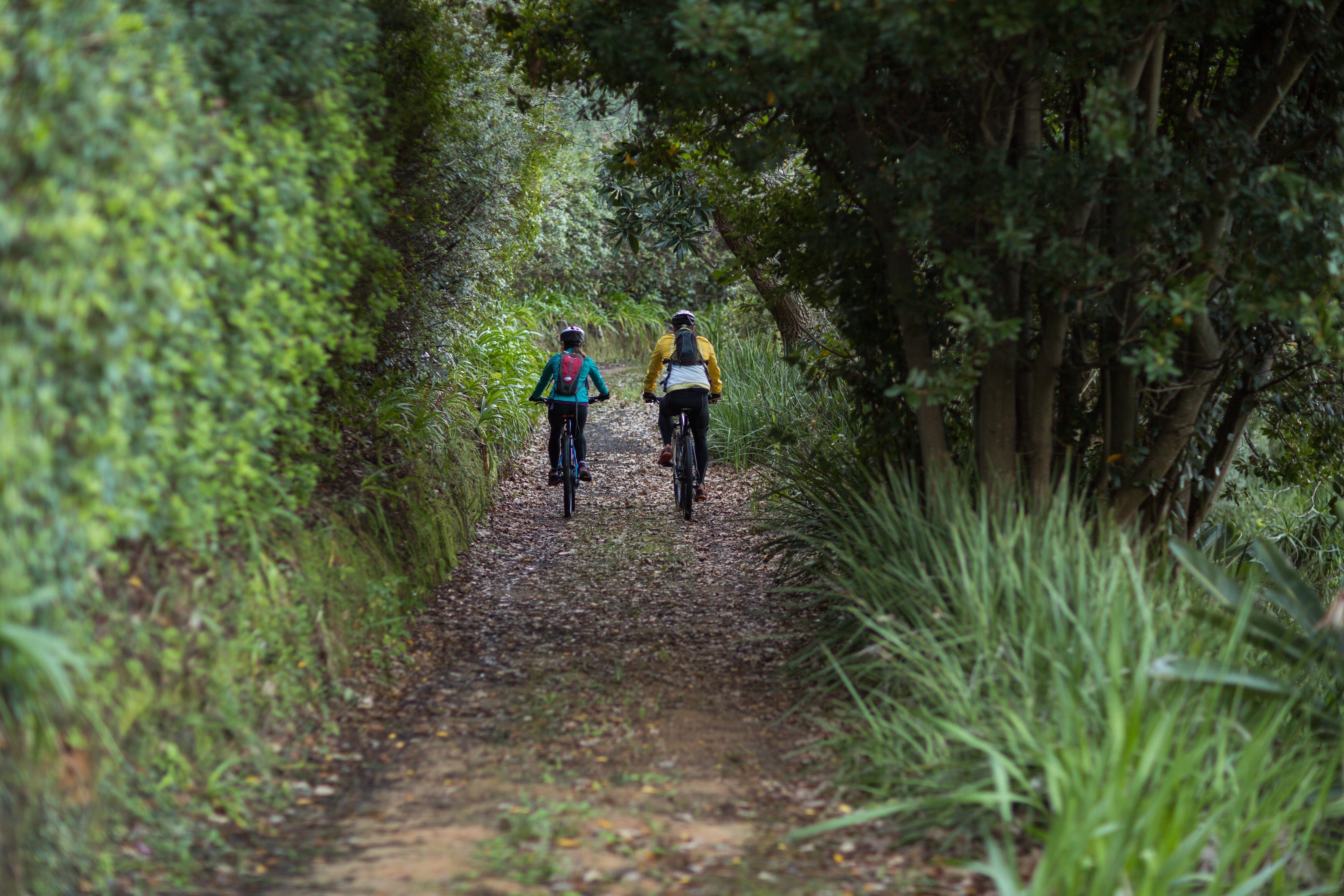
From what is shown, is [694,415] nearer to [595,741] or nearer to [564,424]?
[564,424]

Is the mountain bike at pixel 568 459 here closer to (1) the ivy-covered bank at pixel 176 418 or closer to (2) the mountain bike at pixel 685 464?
(2) the mountain bike at pixel 685 464

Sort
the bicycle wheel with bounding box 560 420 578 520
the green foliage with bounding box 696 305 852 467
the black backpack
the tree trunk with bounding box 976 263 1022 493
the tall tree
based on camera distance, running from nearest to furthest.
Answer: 1. the tall tree
2. the tree trunk with bounding box 976 263 1022 493
3. the green foliage with bounding box 696 305 852 467
4. the black backpack
5. the bicycle wheel with bounding box 560 420 578 520

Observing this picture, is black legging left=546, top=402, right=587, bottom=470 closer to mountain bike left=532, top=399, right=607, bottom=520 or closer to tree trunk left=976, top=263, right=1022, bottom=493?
mountain bike left=532, top=399, right=607, bottom=520

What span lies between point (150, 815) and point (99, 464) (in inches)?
48.3

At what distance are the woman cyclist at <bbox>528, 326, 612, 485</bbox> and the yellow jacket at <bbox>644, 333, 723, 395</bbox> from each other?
43cm

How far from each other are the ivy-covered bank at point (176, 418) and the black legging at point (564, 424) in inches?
128

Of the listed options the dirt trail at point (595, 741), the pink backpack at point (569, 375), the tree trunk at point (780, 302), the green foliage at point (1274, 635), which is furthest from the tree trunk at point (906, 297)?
the pink backpack at point (569, 375)

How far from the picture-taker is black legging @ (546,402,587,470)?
9391 millimetres

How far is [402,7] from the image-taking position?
673cm

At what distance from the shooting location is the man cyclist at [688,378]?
920 centimetres

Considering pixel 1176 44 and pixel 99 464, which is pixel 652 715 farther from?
pixel 1176 44

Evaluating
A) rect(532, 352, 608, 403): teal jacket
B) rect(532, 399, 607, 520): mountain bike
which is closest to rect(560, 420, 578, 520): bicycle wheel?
rect(532, 399, 607, 520): mountain bike

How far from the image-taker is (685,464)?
370 inches

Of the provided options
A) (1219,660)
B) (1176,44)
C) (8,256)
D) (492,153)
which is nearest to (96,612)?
(8,256)
